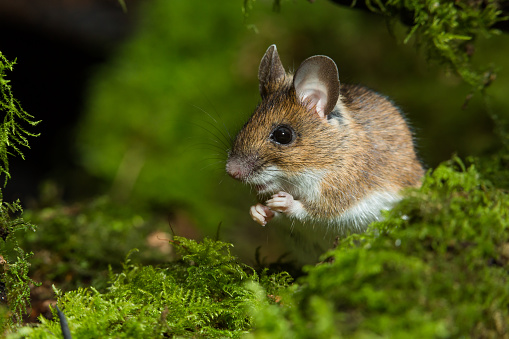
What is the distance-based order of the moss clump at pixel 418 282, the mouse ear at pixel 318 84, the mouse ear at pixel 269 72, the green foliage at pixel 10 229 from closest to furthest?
the moss clump at pixel 418 282, the green foliage at pixel 10 229, the mouse ear at pixel 318 84, the mouse ear at pixel 269 72

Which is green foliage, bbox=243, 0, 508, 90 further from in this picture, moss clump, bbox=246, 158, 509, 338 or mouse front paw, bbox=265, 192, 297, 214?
moss clump, bbox=246, 158, 509, 338

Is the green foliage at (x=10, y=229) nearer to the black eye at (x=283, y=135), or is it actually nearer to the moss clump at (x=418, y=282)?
the moss clump at (x=418, y=282)

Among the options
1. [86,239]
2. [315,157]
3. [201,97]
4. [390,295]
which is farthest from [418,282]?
[201,97]

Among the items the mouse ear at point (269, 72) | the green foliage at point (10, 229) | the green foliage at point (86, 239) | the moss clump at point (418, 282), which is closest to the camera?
the moss clump at point (418, 282)

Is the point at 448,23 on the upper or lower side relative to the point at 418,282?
upper

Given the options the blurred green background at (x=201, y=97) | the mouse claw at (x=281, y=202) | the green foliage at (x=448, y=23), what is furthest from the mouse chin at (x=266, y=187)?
the blurred green background at (x=201, y=97)

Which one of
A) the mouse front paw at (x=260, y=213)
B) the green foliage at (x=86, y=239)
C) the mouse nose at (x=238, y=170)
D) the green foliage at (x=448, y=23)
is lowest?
the green foliage at (x=86, y=239)

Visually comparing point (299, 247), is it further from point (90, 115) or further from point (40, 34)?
point (40, 34)

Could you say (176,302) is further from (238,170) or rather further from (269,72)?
(269,72)

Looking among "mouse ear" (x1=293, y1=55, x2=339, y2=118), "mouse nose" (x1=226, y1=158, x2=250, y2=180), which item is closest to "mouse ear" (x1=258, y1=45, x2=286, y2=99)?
"mouse ear" (x1=293, y1=55, x2=339, y2=118)
